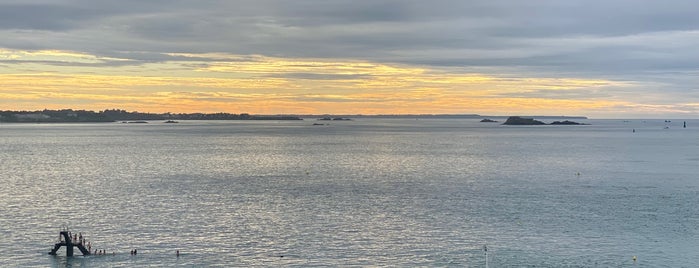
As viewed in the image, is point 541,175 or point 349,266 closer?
point 349,266

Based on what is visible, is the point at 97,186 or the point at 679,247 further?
the point at 97,186

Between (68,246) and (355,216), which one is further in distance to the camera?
(355,216)

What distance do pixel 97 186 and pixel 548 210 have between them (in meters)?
55.0

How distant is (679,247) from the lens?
51000mm

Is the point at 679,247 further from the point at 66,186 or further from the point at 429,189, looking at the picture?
the point at 66,186

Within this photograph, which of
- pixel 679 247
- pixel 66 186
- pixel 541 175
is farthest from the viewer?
pixel 541 175

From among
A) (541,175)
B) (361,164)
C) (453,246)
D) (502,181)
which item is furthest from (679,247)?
(361,164)

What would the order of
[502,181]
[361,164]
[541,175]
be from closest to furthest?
1. [502,181]
2. [541,175]
3. [361,164]

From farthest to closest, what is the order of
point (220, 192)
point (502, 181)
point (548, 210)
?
1. point (502, 181)
2. point (220, 192)
3. point (548, 210)

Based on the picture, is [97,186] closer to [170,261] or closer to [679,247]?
[170,261]

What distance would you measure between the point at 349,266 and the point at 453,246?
30.0 feet

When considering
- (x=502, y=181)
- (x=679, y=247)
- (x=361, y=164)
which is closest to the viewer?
(x=679, y=247)

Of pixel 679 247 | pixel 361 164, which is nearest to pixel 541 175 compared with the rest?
pixel 361 164

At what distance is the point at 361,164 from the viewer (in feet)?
419
